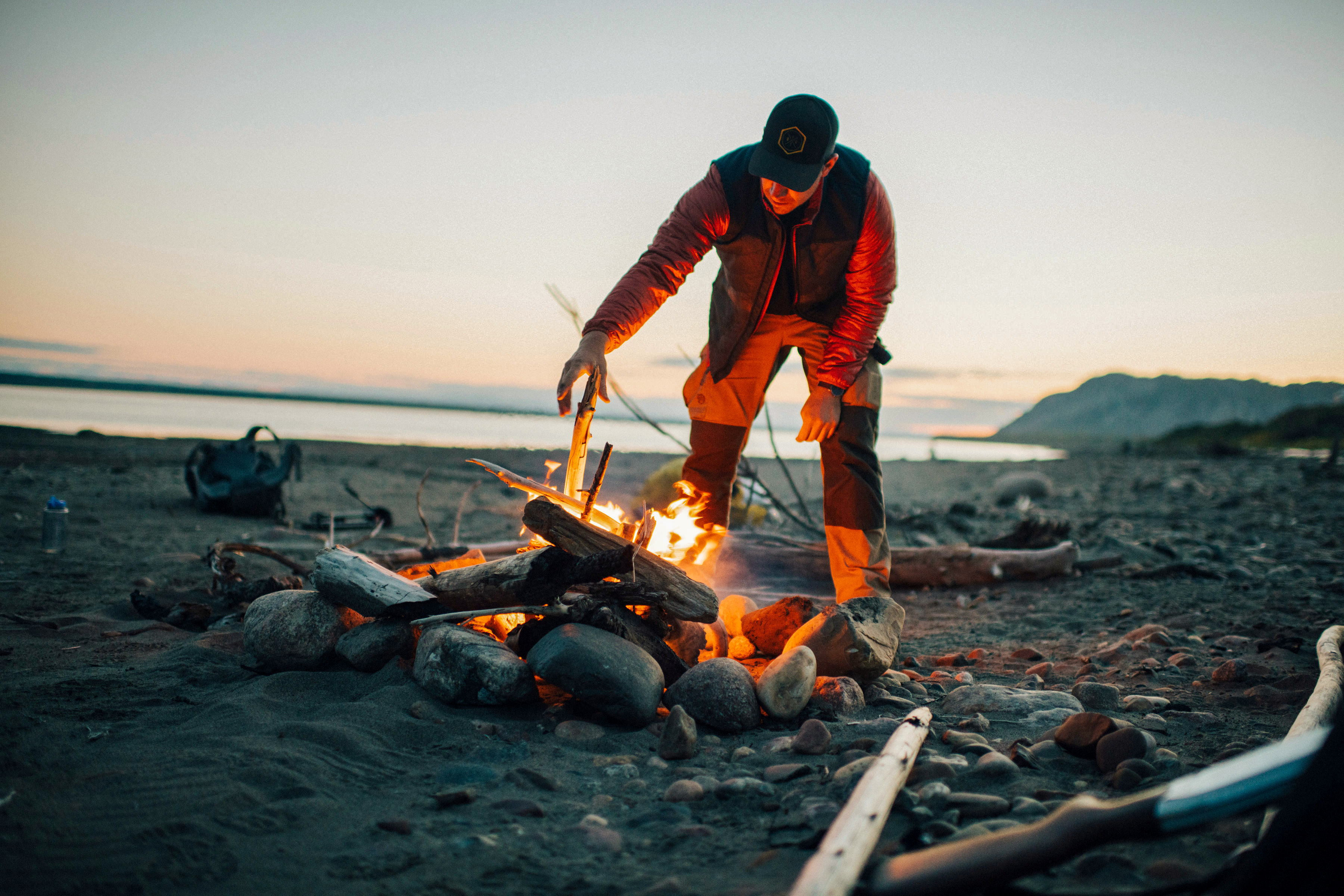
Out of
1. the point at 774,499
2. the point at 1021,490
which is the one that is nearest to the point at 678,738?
the point at 774,499

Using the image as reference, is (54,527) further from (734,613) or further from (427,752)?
(734,613)

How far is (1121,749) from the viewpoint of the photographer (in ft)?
7.57

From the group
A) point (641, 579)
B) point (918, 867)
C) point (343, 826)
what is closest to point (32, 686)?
point (343, 826)

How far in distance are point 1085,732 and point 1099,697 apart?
29.2 inches

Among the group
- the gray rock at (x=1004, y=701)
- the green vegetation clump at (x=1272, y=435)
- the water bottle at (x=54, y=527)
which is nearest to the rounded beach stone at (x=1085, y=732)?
the gray rock at (x=1004, y=701)

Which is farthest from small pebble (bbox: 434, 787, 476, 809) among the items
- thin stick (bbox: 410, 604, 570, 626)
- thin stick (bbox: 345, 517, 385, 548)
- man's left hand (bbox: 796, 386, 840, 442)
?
thin stick (bbox: 345, 517, 385, 548)

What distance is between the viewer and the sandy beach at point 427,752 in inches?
67.5

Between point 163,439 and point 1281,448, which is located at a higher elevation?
point 1281,448

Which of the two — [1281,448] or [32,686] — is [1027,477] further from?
[1281,448]

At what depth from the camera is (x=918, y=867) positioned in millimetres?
1462

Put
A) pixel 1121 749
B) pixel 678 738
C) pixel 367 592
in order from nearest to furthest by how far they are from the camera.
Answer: pixel 1121 749
pixel 678 738
pixel 367 592

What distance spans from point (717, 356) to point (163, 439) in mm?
15387

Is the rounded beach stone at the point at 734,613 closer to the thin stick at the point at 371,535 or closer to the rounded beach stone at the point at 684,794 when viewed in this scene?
the rounded beach stone at the point at 684,794

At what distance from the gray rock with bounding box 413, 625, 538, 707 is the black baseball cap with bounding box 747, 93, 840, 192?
92.7 inches
